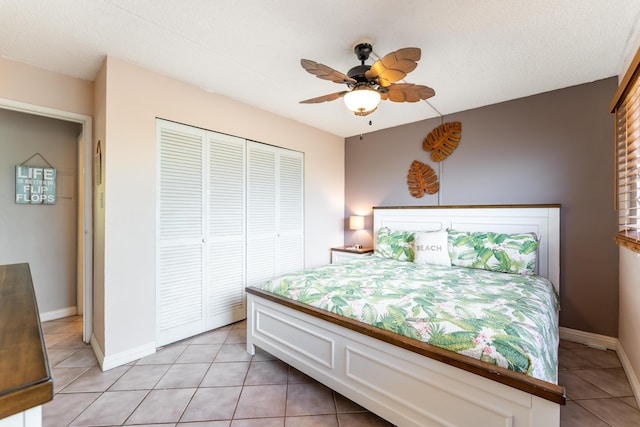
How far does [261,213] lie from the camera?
344cm

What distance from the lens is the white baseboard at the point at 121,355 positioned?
7.33 feet

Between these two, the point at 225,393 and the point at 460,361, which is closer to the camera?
the point at 460,361

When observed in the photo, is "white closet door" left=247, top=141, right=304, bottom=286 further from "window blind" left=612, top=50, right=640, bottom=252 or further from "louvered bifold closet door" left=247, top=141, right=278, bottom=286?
"window blind" left=612, top=50, right=640, bottom=252

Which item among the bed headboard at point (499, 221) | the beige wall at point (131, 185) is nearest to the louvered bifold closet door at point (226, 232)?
the beige wall at point (131, 185)

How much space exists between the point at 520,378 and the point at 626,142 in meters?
2.08

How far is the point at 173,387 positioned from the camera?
2.03 metres

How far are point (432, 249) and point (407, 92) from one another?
1.67m

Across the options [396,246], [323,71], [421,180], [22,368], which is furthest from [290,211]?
[22,368]

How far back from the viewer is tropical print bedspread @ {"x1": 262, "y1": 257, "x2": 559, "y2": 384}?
1.34m

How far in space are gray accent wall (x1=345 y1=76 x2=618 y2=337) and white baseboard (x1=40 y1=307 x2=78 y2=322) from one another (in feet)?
14.5

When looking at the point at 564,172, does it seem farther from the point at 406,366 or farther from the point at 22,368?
the point at 22,368

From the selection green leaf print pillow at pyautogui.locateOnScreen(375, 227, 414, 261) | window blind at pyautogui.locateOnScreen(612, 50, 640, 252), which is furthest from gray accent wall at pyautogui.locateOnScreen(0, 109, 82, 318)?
window blind at pyautogui.locateOnScreen(612, 50, 640, 252)

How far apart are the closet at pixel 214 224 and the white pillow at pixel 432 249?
1.64 metres

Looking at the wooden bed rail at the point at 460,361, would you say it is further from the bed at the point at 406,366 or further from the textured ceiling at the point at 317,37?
the textured ceiling at the point at 317,37
